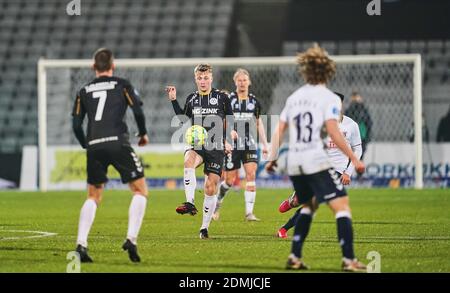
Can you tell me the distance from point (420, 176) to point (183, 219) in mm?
9321

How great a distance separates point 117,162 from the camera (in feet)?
31.8

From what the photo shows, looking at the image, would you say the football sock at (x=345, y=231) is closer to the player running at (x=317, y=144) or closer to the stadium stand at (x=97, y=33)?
the player running at (x=317, y=144)

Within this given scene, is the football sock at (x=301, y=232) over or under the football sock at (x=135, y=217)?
under

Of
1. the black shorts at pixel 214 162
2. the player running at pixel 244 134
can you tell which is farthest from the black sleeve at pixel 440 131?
the black shorts at pixel 214 162

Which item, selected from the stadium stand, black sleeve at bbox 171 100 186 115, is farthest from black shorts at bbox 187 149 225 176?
the stadium stand

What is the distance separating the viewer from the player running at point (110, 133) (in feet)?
31.7

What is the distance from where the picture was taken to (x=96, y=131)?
970 centimetres

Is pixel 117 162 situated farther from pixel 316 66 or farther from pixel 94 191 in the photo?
pixel 316 66

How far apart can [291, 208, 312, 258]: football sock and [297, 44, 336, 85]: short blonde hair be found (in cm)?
120

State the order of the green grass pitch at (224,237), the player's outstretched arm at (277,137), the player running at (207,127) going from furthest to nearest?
the player running at (207,127)
the green grass pitch at (224,237)
the player's outstretched arm at (277,137)

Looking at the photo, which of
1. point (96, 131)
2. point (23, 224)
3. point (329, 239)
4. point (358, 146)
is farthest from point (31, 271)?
point (23, 224)

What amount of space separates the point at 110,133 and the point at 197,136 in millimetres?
3889

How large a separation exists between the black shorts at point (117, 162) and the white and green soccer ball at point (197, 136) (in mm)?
3697

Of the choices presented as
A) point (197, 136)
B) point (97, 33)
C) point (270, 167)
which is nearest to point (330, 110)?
point (270, 167)
